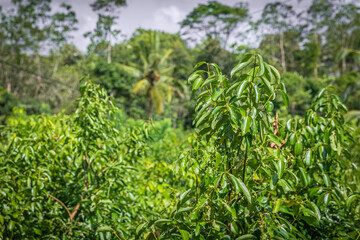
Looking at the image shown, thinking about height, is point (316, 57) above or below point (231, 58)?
above

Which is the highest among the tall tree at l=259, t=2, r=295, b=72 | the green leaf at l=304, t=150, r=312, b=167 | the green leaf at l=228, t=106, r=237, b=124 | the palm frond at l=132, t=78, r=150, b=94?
the tall tree at l=259, t=2, r=295, b=72

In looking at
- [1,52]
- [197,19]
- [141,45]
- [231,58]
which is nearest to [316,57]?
[197,19]

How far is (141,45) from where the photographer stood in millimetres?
14984

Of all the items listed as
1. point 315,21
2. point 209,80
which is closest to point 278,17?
point 315,21

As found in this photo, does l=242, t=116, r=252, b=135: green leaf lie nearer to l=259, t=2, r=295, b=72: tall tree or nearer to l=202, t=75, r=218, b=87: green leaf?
l=202, t=75, r=218, b=87: green leaf

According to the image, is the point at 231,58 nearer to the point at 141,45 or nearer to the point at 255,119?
the point at 255,119

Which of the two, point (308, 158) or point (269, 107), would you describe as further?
point (308, 158)

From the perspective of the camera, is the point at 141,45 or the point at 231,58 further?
the point at 141,45

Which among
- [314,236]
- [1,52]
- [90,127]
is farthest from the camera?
[1,52]

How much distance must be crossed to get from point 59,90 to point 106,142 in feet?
74.1

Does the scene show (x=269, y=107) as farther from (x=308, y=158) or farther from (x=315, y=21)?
(x=315, y=21)

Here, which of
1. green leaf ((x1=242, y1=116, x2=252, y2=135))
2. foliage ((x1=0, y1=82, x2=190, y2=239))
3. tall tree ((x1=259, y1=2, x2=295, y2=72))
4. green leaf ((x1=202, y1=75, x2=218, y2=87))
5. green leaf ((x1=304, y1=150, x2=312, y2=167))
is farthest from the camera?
tall tree ((x1=259, y1=2, x2=295, y2=72))

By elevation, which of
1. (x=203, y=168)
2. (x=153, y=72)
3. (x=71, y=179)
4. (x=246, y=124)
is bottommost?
(x=71, y=179)

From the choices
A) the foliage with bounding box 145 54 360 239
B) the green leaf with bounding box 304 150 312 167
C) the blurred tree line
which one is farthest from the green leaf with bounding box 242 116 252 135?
the blurred tree line
